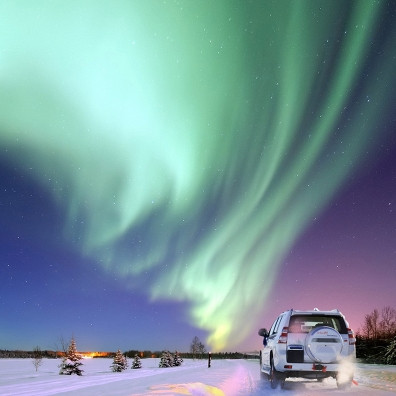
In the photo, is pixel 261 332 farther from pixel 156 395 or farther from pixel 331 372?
pixel 156 395

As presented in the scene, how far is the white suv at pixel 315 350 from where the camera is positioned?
11891 millimetres

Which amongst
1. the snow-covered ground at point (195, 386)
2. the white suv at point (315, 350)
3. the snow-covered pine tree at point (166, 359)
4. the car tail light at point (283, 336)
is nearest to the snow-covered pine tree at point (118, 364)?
the snow-covered pine tree at point (166, 359)

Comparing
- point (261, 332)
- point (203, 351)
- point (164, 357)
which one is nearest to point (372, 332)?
point (164, 357)

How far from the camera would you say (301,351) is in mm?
12055

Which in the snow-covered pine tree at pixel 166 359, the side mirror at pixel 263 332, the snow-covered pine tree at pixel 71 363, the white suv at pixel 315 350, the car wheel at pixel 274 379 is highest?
the snow-covered pine tree at pixel 166 359

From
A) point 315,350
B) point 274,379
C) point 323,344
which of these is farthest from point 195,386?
point 323,344

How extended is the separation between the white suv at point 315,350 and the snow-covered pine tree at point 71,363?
96.0 ft

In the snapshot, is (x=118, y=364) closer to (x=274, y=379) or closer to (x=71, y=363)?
(x=71, y=363)

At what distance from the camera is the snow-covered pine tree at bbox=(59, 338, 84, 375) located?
125ft

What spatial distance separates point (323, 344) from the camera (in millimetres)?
11961

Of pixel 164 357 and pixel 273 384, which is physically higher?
pixel 164 357

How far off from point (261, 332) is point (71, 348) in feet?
94.0

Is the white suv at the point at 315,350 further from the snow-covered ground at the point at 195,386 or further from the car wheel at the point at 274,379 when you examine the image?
the snow-covered ground at the point at 195,386

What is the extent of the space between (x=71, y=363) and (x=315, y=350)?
101 feet
